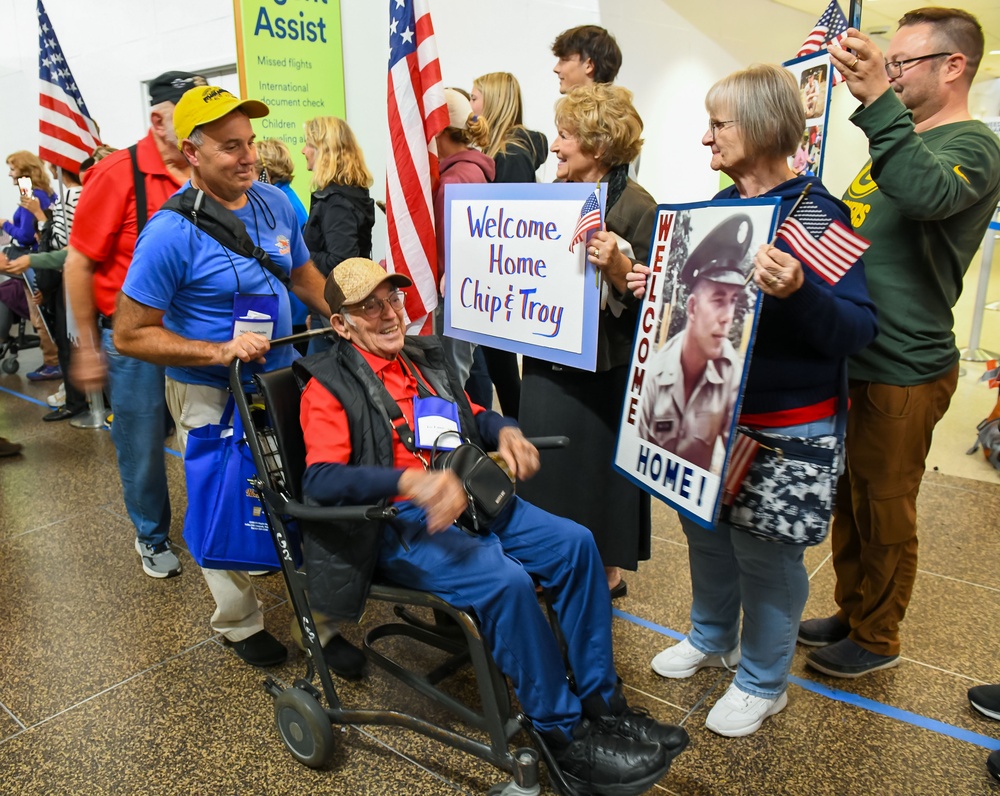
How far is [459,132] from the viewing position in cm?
305

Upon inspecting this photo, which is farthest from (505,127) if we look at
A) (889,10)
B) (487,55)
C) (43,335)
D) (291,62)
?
(889,10)

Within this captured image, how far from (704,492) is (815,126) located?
6.23 feet

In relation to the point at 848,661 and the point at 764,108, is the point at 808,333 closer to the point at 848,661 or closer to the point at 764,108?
the point at 764,108

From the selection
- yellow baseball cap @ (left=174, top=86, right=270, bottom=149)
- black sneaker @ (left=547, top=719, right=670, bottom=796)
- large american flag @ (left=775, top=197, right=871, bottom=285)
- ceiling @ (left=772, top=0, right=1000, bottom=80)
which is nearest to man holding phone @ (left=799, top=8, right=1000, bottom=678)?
large american flag @ (left=775, top=197, right=871, bottom=285)

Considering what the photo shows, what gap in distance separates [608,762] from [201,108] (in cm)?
189

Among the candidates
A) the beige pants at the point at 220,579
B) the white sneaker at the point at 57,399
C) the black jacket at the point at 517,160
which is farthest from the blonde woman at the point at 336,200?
the white sneaker at the point at 57,399

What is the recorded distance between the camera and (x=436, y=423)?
186cm

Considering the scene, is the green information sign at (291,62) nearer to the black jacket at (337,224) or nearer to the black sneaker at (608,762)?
the black jacket at (337,224)

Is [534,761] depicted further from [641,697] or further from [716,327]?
[716,327]

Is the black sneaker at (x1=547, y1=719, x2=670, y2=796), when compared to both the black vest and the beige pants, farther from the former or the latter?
the beige pants

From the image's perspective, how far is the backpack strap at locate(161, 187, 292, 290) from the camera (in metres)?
2.02

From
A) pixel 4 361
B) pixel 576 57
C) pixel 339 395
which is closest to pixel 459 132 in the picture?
pixel 576 57

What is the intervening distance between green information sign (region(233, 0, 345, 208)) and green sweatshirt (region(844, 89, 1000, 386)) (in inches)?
157

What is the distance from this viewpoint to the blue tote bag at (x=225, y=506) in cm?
206
